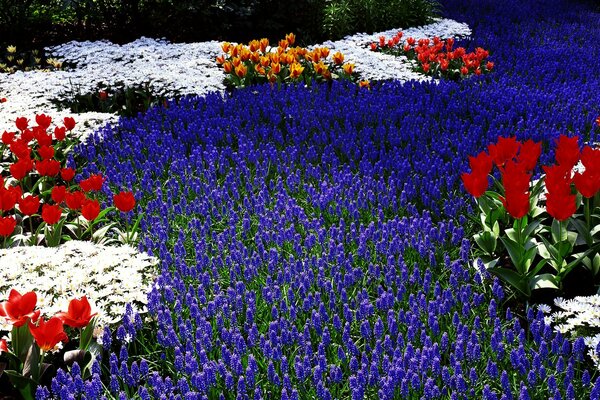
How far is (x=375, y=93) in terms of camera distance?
7129 millimetres

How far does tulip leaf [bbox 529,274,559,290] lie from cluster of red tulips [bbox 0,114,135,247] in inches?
87.6

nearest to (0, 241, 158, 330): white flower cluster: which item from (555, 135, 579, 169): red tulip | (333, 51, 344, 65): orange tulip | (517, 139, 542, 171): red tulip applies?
→ (517, 139, 542, 171): red tulip

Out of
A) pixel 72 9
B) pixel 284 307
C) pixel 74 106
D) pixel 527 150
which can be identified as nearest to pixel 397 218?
pixel 527 150

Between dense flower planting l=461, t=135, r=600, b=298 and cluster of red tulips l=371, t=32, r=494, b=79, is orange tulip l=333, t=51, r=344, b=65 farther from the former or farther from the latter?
dense flower planting l=461, t=135, r=600, b=298

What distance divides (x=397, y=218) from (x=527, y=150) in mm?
906

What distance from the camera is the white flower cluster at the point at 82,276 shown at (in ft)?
10.2

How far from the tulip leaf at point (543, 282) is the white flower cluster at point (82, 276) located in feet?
6.48

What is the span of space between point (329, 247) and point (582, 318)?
1362mm

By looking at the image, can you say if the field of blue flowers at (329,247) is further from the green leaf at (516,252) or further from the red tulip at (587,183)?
the red tulip at (587,183)

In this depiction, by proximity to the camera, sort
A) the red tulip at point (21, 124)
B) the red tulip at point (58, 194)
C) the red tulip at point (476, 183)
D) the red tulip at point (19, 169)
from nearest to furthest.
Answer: the red tulip at point (476, 183)
the red tulip at point (58, 194)
the red tulip at point (19, 169)
the red tulip at point (21, 124)

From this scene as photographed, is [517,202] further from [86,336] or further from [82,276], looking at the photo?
[82,276]

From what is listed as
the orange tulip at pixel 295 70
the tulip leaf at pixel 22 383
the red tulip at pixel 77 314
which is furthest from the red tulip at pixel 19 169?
the orange tulip at pixel 295 70

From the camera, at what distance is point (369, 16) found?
12.1m

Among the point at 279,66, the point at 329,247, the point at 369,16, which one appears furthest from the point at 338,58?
the point at 329,247
